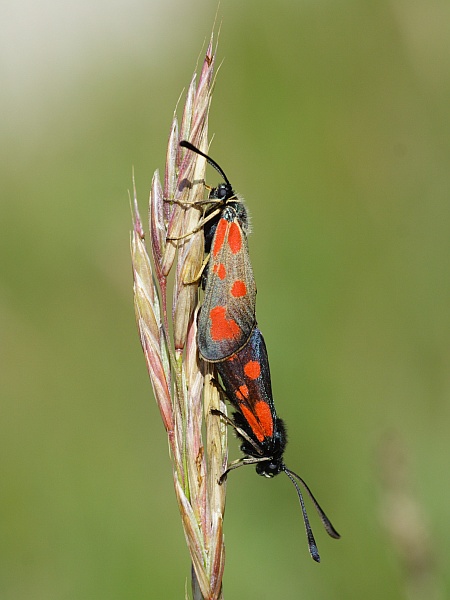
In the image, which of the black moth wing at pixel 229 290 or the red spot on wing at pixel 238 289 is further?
the red spot on wing at pixel 238 289

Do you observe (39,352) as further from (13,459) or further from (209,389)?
(209,389)

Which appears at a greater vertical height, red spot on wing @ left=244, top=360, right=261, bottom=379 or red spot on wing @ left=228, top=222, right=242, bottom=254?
red spot on wing @ left=228, top=222, right=242, bottom=254

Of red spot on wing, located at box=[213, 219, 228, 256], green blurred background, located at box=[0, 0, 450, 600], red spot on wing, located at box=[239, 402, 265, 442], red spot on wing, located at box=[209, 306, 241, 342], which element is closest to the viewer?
red spot on wing, located at box=[209, 306, 241, 342]

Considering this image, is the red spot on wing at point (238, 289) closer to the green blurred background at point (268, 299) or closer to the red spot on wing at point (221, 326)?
the red spot on wing at point (221, 326)

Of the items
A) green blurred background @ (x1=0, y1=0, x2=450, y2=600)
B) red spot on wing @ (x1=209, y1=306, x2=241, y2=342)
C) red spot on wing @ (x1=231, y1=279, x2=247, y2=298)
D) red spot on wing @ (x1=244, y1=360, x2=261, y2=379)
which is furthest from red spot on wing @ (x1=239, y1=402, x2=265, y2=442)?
green blurred background @ (x1=0, y1=0, x2=450, y2=600)

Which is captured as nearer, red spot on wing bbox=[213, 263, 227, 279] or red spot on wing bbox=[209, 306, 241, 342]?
red spot on wing bbox=[209, 306, 241, 342]

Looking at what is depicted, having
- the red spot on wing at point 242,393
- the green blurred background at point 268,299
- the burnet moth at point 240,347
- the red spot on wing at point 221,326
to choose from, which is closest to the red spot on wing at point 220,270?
the burnet moth at point 240,347

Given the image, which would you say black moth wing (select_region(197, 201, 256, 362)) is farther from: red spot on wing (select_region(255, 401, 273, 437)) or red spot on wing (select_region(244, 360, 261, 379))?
red spot on wing (select_region(255, 401, 273, 437))

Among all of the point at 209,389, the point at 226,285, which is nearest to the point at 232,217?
the point at 226,285
